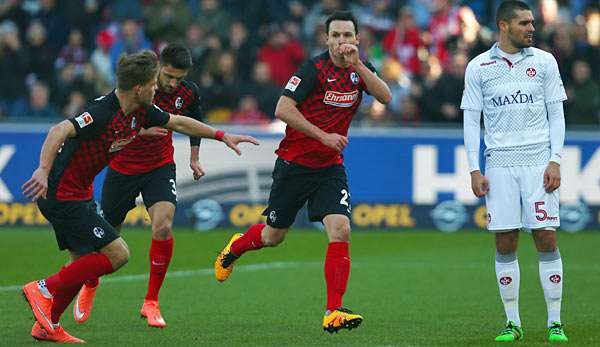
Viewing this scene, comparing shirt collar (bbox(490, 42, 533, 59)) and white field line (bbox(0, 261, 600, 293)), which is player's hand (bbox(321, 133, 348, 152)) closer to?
shirt collar (bbox(490, 42, 533, 59))

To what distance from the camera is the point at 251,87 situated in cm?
2128

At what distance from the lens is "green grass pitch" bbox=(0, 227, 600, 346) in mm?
9461

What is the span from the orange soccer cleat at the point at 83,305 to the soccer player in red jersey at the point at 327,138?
1665mm

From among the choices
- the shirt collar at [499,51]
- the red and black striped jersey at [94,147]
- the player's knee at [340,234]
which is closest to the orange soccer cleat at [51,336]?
the red and black striped jersey at [94,147]

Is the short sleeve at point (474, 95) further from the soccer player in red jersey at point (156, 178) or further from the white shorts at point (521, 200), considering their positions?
the soccer player in red jersey at point (156, 178)

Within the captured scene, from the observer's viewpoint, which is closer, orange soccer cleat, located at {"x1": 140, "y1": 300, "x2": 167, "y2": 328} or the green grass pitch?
the green grass pitch

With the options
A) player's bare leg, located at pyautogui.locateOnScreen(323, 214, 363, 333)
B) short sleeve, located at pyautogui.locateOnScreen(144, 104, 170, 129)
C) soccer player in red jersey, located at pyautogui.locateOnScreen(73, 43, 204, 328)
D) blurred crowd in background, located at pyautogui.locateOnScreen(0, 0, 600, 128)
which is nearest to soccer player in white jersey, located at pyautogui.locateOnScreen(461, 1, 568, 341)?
player's bare leg, located at pyautogui.locateOnScreen(323, 214, 363, 333)

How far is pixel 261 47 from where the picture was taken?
23.0 m

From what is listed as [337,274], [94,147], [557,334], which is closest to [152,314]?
[337,274]

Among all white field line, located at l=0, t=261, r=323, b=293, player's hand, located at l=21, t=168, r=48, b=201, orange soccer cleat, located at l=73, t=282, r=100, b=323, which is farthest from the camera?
white field line, located at l=0, t=261, r=323, b=293

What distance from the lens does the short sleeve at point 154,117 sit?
29.6 feet

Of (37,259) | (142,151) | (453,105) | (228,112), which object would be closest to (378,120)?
(453,105)

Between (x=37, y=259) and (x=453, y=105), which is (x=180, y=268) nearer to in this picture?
(x=37, y=259)

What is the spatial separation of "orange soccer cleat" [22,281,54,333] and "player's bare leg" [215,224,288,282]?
7.59 ft
